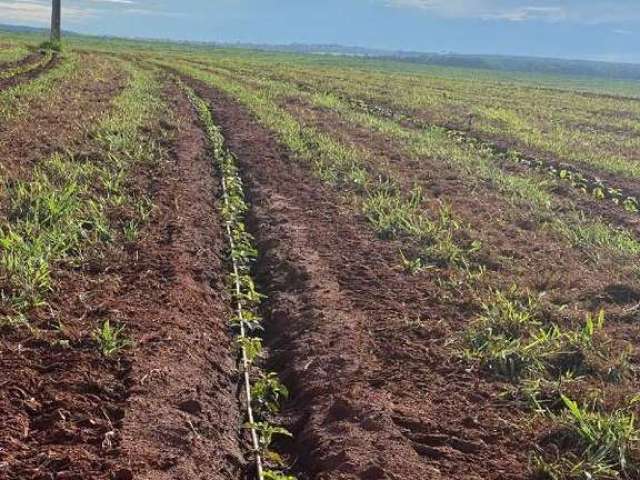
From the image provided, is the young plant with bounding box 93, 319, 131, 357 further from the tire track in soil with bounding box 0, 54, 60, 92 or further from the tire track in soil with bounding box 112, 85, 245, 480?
the tire track in soil with bounding box 0, 54, 60, 92

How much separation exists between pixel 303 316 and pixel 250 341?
685 mm

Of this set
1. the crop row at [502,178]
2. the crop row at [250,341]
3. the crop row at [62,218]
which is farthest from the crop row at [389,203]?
the crop row at [62,218]

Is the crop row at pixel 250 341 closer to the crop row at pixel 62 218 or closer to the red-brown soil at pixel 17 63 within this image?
the crop row at pixel 62 218

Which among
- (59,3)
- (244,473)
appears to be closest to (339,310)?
(244,473)

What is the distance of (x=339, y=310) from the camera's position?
5797mm

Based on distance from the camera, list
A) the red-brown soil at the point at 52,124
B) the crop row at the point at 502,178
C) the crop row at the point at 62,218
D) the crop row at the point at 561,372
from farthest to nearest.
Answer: the red-brown soil at the point at 52,124 < the crop row at the point at 502,178 < the crop row at the point at 62,218 < the crop row at the point at 561,372

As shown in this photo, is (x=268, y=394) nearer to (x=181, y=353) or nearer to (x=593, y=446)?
(x=181, y=353)

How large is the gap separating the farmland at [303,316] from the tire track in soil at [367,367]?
0.02 meters

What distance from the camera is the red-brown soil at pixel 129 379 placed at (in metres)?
3.54

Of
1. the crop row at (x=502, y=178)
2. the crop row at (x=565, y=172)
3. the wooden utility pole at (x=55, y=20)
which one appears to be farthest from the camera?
the wooden utility pole at (x=55, y=20)

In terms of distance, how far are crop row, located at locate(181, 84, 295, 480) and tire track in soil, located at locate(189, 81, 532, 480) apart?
14cm

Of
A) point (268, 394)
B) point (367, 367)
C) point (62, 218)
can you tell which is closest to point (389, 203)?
point (62, 218)

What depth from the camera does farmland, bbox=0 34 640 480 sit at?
12.8 feet

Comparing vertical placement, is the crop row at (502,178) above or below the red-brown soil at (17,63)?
below
